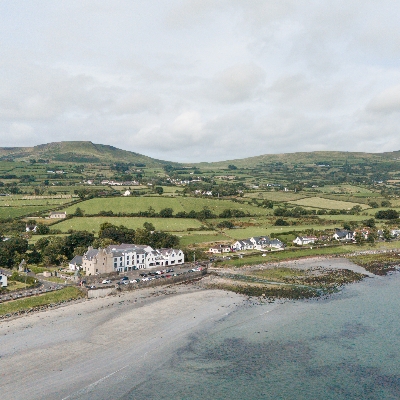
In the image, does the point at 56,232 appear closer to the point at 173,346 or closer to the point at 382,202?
the point at 173,346

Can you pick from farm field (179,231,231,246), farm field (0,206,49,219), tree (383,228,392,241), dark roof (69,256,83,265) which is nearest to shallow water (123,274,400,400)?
dark roof (69,256,83,265)

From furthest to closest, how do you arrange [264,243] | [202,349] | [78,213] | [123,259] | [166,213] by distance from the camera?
[166,213] → [78,213] → [264,243] → [123,259] → [202,349]

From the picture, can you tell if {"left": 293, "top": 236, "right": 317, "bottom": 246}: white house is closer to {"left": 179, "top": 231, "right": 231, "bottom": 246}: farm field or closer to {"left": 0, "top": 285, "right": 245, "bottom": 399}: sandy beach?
{"left": 179, "top": 231, "right": 231, "bottom": 246}: farm field

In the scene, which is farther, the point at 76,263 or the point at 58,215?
the point at 58,215

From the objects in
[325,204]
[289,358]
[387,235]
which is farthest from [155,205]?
[289,358]

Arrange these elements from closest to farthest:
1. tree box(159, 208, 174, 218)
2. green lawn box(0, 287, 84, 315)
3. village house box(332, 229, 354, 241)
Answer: green lawn box(0, 287, 84, 315) → village house box(332, 229, 354, 241) → tree box(159, 208, 174, 218)

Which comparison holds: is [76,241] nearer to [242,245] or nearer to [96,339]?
[242,245]
